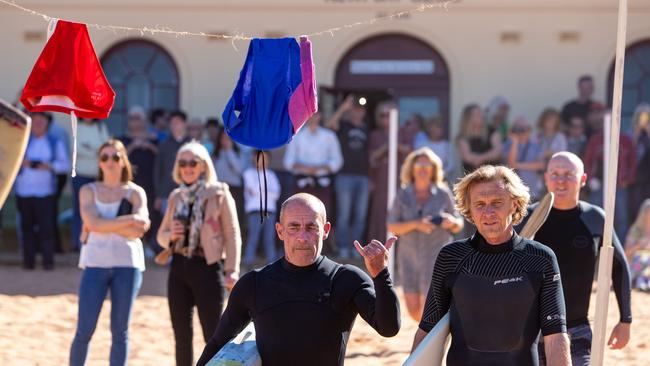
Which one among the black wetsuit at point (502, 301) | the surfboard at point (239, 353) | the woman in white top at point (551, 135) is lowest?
the surfboard at point (239, 353)

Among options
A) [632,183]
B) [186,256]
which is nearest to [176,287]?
[186,256]

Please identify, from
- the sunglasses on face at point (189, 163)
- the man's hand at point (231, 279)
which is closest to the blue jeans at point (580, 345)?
the man's hand at point (231, 279)

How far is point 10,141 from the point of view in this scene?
18.7ft

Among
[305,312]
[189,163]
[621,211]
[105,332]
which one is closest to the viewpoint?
[305,312]

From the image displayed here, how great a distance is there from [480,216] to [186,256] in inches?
115

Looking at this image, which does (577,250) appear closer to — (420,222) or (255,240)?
(420,222)

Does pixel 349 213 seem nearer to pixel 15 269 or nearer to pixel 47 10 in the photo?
pixel 15 269

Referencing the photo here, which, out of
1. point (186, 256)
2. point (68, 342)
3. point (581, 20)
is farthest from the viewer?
point (581, 20)

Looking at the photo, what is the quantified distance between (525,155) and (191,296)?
7.69 metres

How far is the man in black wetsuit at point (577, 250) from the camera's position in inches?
238

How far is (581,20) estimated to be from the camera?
16.5m

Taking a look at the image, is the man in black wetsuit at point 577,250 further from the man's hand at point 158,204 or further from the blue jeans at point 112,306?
Result: the man's hand at point 158,204

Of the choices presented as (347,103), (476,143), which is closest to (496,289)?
(476,143)

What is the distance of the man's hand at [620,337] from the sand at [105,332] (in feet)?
9.64
